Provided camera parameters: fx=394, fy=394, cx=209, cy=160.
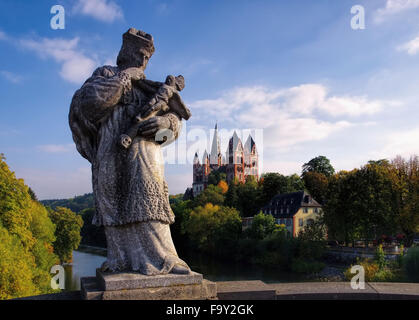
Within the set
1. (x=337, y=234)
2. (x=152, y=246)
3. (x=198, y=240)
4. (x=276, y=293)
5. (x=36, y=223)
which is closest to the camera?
(x=152, y=246)

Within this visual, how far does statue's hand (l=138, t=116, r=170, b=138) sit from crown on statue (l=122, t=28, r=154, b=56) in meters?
1.01

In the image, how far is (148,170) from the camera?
4.62m

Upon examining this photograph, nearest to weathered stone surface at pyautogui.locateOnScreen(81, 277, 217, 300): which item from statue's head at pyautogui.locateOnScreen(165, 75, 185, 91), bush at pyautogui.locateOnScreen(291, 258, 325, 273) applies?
statue's head at pyautogui.locateOnScreen(165, 75, 185, 91)

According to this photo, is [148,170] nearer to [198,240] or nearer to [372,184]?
[372,184]

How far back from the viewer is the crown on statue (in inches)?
198

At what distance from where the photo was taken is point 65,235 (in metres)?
47.1

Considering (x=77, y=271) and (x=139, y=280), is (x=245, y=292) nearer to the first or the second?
(x=139, y=280)

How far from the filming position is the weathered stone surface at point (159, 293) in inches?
155

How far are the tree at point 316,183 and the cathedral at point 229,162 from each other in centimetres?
5158

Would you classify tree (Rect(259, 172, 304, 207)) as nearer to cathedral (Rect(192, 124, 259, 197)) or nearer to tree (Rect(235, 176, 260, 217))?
tree (Rect(235, 176, 260, 217))

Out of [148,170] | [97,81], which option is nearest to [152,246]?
[148,170]

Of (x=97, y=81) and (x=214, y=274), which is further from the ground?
(x=97, y=81)
